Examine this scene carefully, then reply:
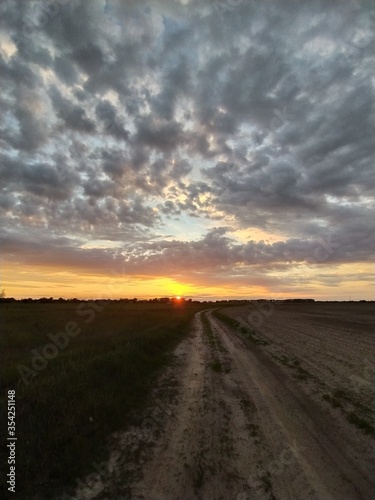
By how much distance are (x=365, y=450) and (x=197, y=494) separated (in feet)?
12.1

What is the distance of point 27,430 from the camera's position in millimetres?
6262

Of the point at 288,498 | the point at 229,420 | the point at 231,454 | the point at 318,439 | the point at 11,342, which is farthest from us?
the point at 11,342

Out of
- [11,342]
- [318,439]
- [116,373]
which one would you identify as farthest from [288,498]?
[11,342]

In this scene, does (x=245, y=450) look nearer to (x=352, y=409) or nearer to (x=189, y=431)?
(x=189, y=431)

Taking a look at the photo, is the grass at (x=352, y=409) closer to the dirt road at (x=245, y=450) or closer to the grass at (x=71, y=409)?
the dirt road at (x=245, y=450)

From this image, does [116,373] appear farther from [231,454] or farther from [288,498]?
[288,498]

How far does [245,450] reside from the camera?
6.05 metres

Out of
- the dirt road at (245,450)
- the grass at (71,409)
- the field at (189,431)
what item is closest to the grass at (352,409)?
the field at (189,431)

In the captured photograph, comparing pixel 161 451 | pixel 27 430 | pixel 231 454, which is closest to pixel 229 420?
pixel 231 454

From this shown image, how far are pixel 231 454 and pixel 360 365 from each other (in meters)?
10.4

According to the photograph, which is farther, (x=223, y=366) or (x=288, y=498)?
(x=223, y=366)

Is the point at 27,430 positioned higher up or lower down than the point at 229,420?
higher up

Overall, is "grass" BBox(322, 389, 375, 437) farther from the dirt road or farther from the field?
the dirt road

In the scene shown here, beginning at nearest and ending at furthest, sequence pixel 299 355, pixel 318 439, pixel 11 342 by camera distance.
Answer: pixel 318 439 → pixel 299 355 → pixel 11 342
